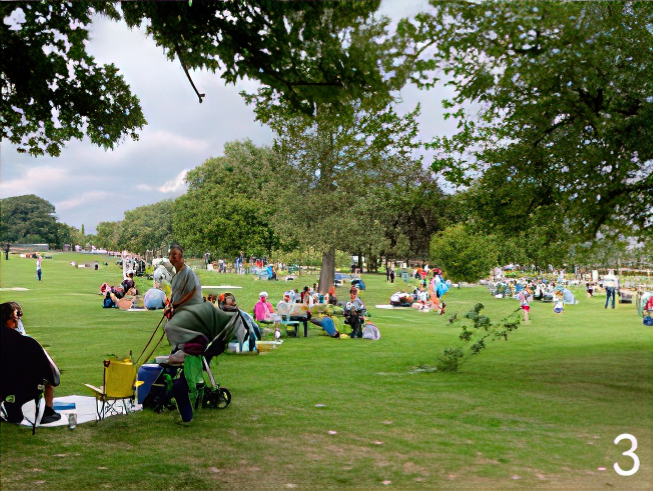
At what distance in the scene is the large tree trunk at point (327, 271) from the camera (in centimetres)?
1080

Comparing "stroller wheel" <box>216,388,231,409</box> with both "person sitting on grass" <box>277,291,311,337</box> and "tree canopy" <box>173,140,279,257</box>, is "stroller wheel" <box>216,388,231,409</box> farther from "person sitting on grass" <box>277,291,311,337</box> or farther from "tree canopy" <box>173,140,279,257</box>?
"person sitting on grass" <box>277,291,311,337</box>

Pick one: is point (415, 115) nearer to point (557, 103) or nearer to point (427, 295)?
point (557, 103)

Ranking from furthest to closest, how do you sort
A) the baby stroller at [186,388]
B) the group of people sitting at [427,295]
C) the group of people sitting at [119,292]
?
the group of people sitting at [119,292] < the group of people sitting at [427,295] < the baby stroller at [186,388]

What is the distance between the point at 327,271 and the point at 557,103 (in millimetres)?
5432

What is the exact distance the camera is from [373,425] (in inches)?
234

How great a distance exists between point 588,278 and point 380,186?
723 centimetres

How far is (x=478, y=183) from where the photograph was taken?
8.34 metres

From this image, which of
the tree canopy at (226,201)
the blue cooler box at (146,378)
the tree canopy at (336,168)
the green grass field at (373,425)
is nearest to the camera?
the green grass field at (373,425)

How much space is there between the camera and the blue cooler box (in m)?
6.41

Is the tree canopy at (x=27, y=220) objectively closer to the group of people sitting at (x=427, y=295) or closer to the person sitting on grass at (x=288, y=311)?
the group of people sitting at (x=427, y=295)

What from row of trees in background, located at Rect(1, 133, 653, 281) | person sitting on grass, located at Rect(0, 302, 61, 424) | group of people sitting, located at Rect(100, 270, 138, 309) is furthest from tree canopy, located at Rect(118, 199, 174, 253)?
group of people sitting, located at Rect(100, 270, 138, 309)

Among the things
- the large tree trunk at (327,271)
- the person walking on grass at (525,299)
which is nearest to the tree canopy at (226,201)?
the large tree trunk at (327,271)

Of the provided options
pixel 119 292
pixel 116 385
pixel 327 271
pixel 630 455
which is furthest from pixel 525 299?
pixel 119 292

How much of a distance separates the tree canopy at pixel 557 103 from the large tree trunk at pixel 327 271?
10.4ft
